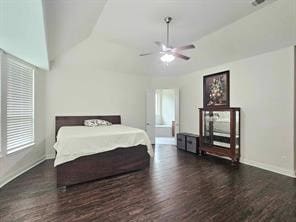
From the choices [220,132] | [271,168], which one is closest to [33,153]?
[220,132]

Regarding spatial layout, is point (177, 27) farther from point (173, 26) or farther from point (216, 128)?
point (216, 128)

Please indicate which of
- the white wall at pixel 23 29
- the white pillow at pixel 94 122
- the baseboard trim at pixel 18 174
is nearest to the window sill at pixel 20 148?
the baseboard trim at pixel 18 174

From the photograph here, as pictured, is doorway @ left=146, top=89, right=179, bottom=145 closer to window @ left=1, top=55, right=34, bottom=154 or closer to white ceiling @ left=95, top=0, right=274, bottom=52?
white ceiling @ left=95, top=0, right=274, bottom=52

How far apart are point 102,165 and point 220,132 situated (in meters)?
3.43

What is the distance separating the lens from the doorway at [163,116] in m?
7.03

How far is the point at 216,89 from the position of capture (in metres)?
5.46

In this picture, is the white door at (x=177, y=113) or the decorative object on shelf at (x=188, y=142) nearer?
the decorative object on shelf at (x=188, y=142)

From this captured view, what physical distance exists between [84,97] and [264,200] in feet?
17.7

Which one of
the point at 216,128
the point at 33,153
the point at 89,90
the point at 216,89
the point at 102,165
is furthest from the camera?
the point at 89,90

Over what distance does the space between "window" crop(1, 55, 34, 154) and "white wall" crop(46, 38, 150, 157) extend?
0.79 meters

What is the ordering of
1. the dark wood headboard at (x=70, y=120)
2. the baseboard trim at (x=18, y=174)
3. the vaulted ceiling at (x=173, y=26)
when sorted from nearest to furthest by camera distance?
the vaulted ceiling at (x=173, y=26) → the baseboard trim at (x=18, y=174) → the dark wood headboard at (x=70, y=120)

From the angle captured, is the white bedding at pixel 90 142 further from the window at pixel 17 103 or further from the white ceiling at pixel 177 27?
the white ceiling at pixel 177 27

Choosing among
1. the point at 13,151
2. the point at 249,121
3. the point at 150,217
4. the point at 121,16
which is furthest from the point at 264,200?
the point at 13,151

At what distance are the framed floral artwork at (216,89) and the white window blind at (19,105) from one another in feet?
17.3
